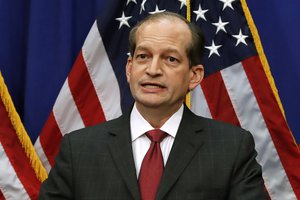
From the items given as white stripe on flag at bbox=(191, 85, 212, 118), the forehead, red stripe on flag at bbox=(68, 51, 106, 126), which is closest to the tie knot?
the forehead

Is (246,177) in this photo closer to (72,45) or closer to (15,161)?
(15,161)

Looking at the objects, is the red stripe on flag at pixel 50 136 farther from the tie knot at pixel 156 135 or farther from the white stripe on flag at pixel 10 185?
the tie knot at pixel 156 135

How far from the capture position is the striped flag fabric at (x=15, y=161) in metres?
1.95

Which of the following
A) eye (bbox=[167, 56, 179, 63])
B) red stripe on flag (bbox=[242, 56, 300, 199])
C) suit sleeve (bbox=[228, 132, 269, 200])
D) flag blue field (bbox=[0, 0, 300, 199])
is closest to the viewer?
suit sleeve (bbox=[228, 132, 269, 200])

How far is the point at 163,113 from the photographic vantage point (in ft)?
4.19

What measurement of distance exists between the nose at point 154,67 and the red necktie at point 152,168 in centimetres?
14

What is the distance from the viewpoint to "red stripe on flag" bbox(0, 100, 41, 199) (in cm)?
197

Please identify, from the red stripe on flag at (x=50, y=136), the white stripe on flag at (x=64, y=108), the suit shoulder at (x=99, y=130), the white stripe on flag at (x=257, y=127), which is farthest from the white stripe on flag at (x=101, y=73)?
the suit shoulder at (x=99, y=130)

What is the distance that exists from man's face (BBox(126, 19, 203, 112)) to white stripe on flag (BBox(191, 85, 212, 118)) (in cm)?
75

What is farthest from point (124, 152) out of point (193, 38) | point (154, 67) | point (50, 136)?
point (50, 136)

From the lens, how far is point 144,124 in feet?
4.14

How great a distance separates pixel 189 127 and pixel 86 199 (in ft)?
1.00

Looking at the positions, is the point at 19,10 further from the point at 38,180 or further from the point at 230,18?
the point at 230,18

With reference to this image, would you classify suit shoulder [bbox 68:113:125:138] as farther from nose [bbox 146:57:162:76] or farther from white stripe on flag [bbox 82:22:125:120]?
white stripe on flag [bbox 82:22:125:120]
